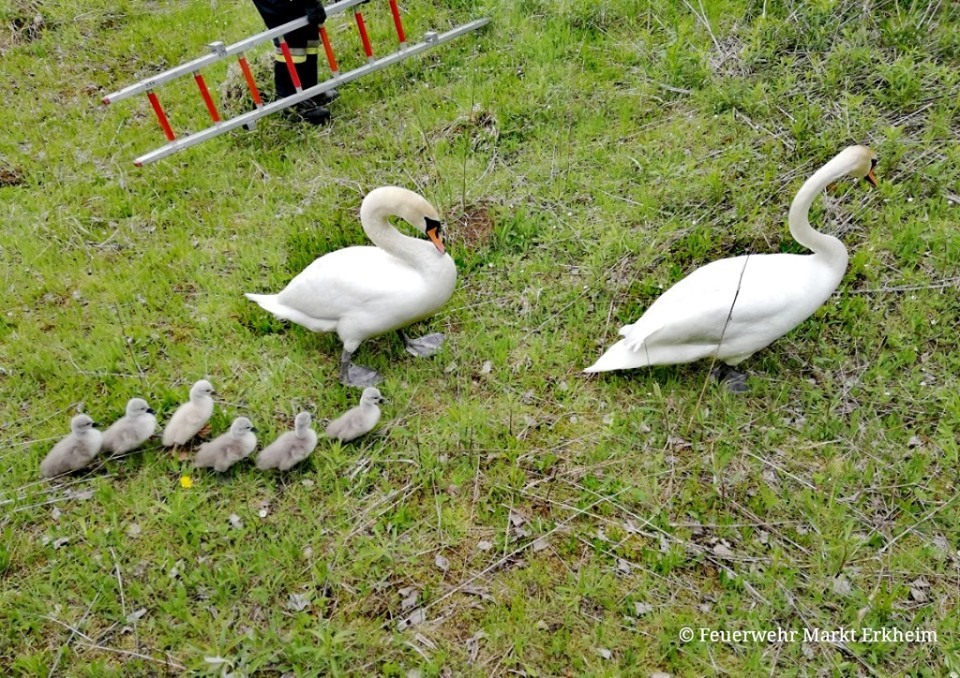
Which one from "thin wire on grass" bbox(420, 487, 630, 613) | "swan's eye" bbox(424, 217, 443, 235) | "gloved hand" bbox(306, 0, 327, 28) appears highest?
"gloved hand" bbox(306, 0, 327, 28)

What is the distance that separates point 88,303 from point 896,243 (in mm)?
5937

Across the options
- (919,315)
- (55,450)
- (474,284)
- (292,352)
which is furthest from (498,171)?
(55,450)

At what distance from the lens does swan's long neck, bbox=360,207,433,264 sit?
400cm

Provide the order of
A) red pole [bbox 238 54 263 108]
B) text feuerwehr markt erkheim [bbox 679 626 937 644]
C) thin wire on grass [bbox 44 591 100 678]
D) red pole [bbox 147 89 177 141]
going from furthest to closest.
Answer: red pole [bbox 238 54 263 108] → red pole [bbox 147 89 177 141] → thin wire on grass [bbox 44 591 100 678] → text feuerwehr markt erkheim [bbox 679 626 937 644]

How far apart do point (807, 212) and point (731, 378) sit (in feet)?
3.47

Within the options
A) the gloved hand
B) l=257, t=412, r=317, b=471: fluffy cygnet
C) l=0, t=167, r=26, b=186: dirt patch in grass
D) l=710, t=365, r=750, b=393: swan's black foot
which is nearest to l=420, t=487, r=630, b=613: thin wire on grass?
l=710, t=365, r=750, b=393: swan's black foot

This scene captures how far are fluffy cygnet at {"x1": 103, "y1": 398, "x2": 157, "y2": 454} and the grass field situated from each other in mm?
188

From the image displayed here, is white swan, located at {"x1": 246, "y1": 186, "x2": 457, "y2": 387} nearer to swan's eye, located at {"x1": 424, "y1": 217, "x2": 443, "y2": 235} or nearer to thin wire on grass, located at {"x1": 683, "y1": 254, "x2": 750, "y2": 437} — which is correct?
swan's eye, located at {"x1": 424, "y1": 217, "x2": 443, "y2": 235}

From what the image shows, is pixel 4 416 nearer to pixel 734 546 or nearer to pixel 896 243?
pixel 734 546

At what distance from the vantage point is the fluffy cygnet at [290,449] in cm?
381

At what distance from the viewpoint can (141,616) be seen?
3383 millimetres

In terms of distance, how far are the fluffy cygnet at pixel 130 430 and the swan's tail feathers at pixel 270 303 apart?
38.3 inches

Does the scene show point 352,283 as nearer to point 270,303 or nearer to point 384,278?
point 384,278

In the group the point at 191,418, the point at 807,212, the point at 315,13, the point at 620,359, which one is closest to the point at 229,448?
the point at 191,418
